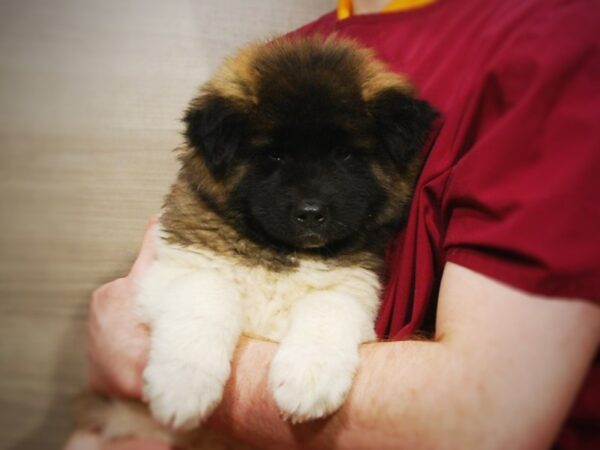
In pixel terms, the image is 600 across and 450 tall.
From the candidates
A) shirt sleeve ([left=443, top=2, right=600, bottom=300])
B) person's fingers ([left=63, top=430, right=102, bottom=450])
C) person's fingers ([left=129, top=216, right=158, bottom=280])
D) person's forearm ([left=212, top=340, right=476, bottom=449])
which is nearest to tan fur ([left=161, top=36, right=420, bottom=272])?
person's fingers ([left=129, top=216, right=158, bottom=280])

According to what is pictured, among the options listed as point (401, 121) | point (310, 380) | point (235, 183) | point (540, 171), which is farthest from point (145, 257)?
point (540, 171)

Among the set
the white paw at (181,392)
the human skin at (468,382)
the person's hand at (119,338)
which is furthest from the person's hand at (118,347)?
the human skin at (468,382)

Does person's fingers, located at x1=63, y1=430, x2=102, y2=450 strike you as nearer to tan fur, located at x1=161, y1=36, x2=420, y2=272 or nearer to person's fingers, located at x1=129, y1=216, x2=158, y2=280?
person's fingers, located at x1=129, y1=216, x2=158, y2=280

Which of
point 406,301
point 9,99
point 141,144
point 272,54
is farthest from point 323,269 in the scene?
point 9,99

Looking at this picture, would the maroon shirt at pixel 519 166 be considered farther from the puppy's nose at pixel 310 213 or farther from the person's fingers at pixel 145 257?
the person's fingers at pixel 145 257

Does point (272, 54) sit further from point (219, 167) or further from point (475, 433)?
point (475, 433)

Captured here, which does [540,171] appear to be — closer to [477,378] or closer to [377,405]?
[477,378]
